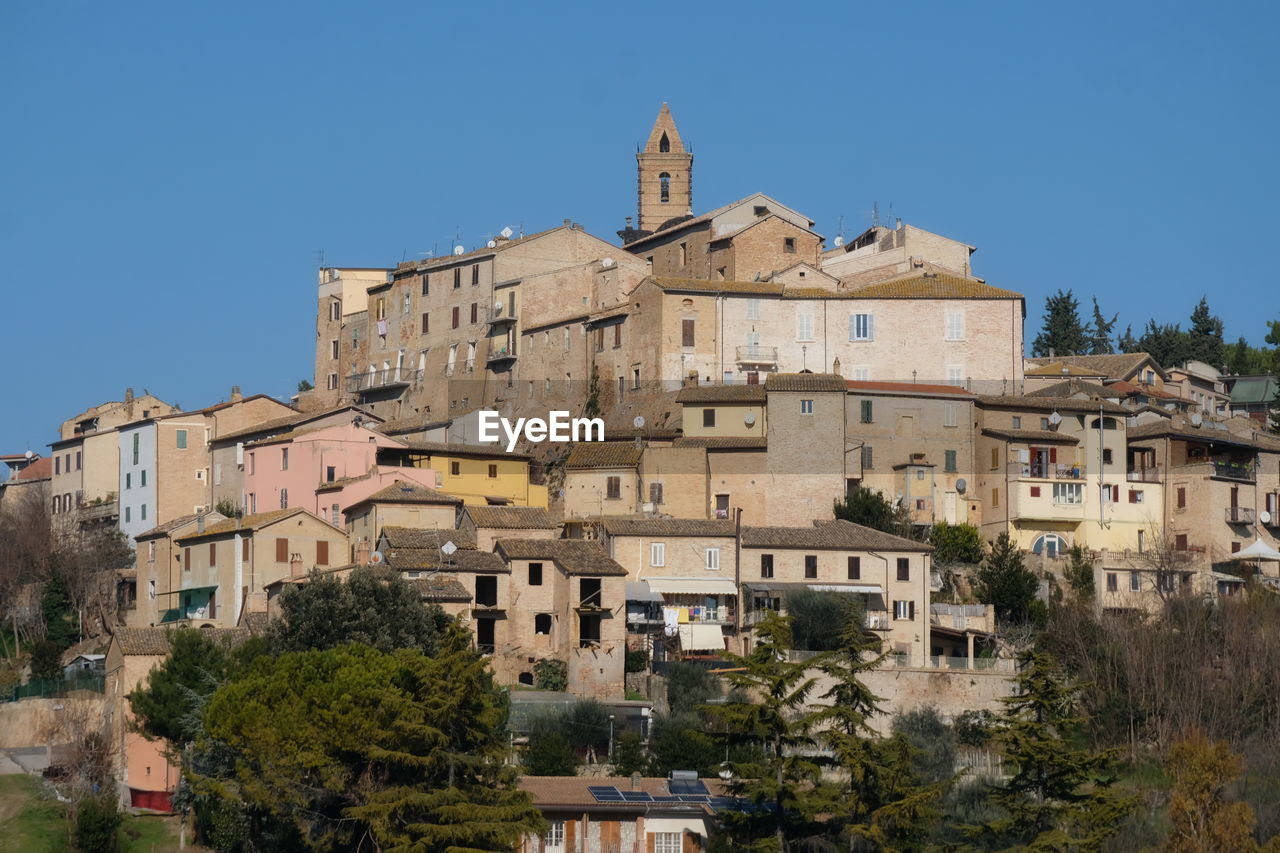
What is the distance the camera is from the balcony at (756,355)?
235 ft

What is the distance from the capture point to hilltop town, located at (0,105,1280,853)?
54500 millimetres

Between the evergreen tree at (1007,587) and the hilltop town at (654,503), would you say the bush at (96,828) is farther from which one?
the evergreen tree at (1007,587)

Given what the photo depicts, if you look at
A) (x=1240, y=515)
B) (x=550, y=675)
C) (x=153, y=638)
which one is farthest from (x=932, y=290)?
(x=153, y=638)

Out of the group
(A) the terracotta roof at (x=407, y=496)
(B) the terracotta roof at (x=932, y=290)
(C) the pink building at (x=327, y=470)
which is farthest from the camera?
(B) the terracotta roof at (x=932, y=290)

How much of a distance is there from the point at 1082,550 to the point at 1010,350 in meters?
9.84

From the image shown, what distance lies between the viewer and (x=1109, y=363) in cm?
8575

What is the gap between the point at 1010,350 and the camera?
71.9 m

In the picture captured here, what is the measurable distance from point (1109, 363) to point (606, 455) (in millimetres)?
28112

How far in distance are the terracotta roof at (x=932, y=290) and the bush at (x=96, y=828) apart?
32111 millimetres

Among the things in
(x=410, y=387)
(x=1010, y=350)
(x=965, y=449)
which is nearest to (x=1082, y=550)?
(x=965, y=449)

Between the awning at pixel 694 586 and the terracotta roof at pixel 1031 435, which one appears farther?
the terracotta roof at pixel 1031 435

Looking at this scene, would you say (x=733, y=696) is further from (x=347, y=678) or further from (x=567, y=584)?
(x=347, y=678)

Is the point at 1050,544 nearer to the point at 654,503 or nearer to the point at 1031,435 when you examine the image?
the point at 1031,435

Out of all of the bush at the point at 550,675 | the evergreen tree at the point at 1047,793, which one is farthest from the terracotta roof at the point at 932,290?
the evergreen tree at the point at 1047,793
